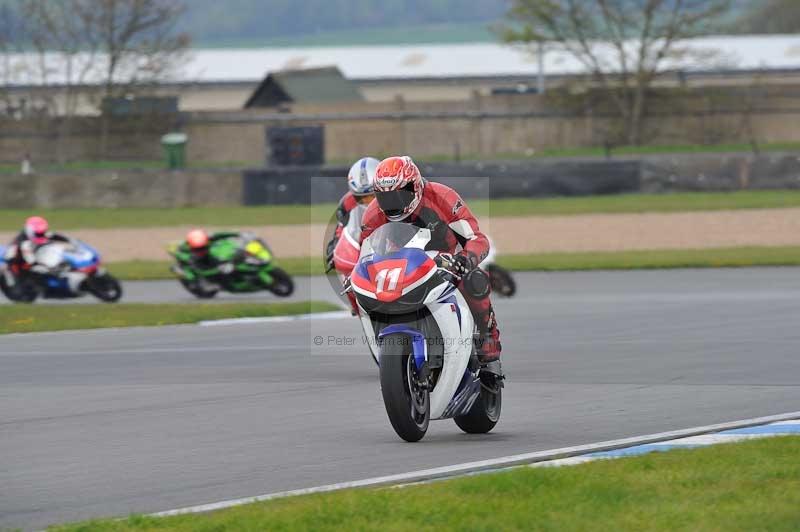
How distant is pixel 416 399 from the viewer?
29.3ft

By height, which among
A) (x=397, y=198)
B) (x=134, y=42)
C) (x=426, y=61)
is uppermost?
(x=426, y=61)

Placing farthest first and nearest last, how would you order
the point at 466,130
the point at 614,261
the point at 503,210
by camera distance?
the point at 466,130 → the point at 503,210 → the point at 614,261

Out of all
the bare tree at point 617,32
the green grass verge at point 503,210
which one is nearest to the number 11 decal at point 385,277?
the green grass verge at point 503,210

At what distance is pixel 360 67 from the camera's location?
8781 cm

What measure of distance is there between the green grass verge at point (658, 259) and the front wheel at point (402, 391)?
651 inches

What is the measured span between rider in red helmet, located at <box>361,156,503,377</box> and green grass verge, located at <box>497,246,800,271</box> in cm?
1600

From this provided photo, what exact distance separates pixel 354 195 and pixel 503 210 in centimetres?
2334

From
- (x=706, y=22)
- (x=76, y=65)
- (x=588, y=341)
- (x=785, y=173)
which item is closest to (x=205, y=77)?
(x=76, y=65)

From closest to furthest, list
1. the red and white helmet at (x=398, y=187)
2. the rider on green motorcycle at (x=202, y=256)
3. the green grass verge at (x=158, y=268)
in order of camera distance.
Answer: the red and white helmet at (x=398, y=187) < the rider on green motorcycle at (x=202, y=256) < the green grass verge at (x=158, y=268)

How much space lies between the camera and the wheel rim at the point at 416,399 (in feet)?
28.7

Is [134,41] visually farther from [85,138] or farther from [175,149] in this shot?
[175,149]

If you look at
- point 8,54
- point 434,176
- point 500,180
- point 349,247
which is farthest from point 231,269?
point 8,54

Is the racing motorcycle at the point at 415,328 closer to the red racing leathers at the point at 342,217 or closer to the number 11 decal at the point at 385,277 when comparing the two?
the number 11 decal at the point at 385,277

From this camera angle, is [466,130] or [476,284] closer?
[476,284]
